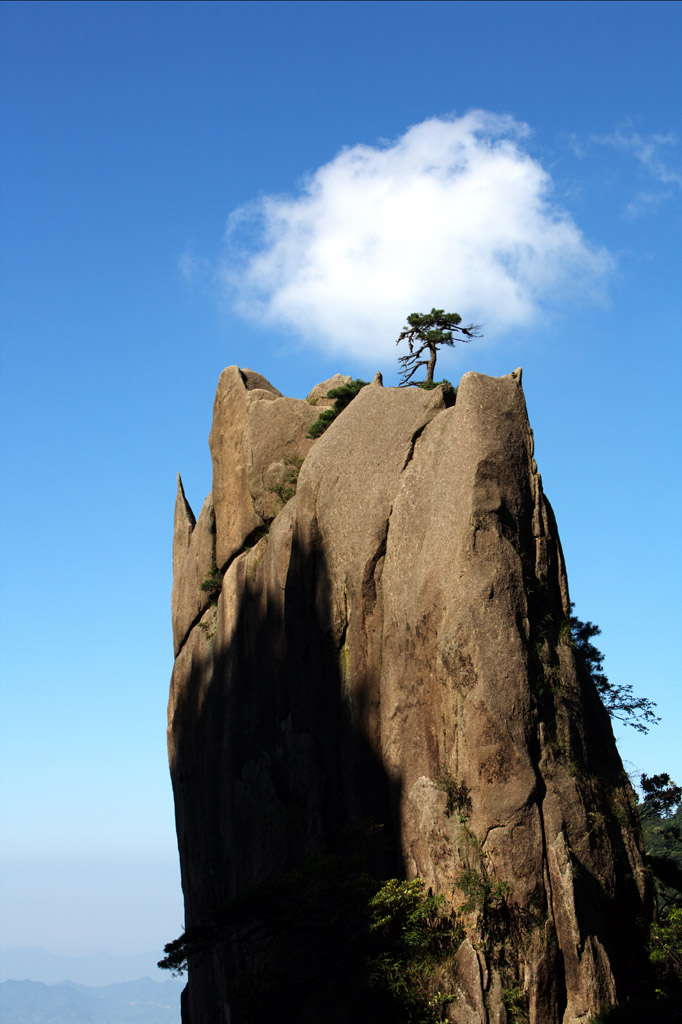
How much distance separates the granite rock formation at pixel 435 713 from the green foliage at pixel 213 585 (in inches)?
122

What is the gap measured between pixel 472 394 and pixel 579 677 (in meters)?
7.80

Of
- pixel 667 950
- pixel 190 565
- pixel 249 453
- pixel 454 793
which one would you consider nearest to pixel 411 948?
pixel 454 793

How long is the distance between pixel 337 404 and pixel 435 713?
15184 mm

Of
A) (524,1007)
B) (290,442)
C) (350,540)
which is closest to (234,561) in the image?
(290,442)

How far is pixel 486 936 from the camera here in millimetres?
20438

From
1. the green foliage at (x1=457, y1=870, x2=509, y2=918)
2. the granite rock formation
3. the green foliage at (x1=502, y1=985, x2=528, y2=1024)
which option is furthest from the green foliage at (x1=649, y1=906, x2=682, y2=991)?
the green foliage at (x1=457, y1=870, x2=509, y2=918)

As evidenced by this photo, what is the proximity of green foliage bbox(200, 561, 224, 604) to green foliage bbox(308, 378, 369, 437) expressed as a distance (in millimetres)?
7146

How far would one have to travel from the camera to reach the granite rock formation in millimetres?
20906

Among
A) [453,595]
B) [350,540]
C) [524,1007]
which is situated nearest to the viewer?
[524,1007]

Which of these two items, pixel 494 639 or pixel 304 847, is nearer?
pixel 494 639

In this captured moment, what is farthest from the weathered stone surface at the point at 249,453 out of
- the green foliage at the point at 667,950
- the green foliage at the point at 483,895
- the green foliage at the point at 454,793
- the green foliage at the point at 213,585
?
the green foliage at the point at 667,950

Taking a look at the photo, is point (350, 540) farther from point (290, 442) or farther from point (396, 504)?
point (290, 442)

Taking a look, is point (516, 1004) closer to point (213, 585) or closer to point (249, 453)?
point (213, 585)

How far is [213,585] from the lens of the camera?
125ft
